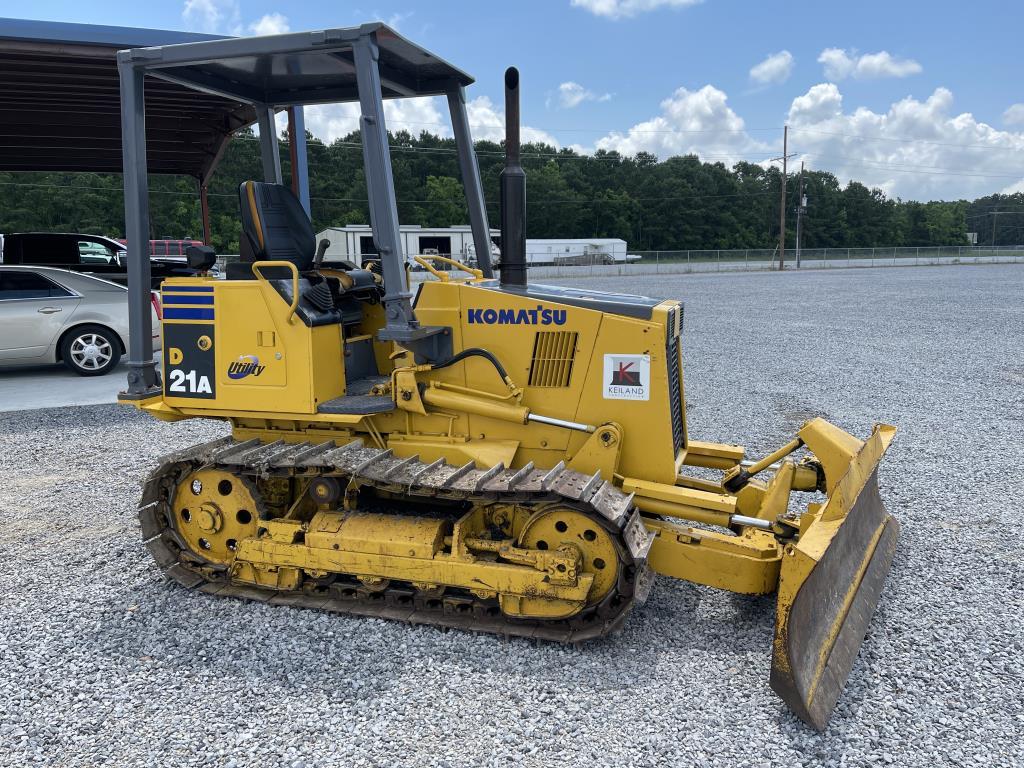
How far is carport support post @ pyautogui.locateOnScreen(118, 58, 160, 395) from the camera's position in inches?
173

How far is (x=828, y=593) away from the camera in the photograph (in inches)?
146

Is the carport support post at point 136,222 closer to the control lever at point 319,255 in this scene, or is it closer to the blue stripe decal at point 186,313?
the blue stripe decal at point 186,313

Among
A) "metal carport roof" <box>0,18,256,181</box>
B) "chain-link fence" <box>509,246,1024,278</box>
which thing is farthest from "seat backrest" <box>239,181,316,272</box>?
"chain-link fence" <box>509,246,1024,278</box>

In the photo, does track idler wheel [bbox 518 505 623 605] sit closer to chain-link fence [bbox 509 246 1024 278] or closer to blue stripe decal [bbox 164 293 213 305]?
blue stripe decal [bbox 164 293 213 305]

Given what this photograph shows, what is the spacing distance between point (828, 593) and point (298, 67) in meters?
4.44

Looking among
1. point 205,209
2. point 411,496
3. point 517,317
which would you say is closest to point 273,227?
point 517,317

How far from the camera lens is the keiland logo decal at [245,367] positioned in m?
4.50

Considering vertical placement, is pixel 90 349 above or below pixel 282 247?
below

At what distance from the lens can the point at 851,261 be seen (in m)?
54.5

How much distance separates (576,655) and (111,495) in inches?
177

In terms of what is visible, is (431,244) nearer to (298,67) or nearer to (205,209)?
(205,209)

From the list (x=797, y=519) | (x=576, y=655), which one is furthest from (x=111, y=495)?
(x=797, y=519)

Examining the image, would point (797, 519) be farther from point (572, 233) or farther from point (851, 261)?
point (572, 233)

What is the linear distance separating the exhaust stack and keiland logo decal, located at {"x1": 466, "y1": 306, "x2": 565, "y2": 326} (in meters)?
0.26
